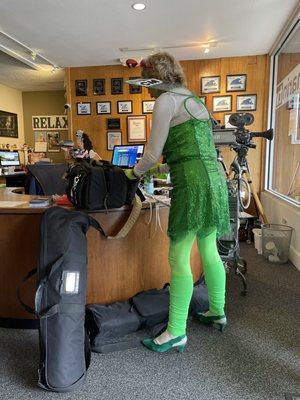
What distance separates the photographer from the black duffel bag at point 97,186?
154cm

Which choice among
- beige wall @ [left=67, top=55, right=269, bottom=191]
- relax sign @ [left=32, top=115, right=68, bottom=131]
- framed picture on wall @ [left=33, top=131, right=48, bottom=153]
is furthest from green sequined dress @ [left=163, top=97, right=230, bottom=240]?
framed picture on wall @ [left=33, top=131, right=48, bottom=153]

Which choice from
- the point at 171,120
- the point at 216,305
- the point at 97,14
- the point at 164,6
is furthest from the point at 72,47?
the point at 216,305

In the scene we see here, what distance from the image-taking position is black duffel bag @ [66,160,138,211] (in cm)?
154

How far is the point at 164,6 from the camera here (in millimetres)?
2842

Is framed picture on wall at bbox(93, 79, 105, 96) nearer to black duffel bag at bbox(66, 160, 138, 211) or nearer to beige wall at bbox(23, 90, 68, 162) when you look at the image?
beige wall at bbox(23, 90, 68, 162)

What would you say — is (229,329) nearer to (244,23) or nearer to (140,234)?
(140,234)

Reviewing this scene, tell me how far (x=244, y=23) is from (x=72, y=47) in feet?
6.82

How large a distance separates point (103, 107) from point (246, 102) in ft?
7.02

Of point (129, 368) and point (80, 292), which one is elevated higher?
point (80, 292)

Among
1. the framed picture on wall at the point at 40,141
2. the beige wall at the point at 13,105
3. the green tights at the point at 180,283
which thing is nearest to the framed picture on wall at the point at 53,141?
the framed picture on wall at the point at 40,141

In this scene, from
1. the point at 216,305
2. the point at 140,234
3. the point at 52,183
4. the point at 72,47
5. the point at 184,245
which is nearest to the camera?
the point at 184,245

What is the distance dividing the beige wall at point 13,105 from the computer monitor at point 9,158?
0.45 meters

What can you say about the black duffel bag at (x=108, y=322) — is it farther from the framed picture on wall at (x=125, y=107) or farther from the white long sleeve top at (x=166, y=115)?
the framed picture on wall at (x=125, y=107)

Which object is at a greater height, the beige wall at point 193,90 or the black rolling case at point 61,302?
the beige wall at point 193,90
